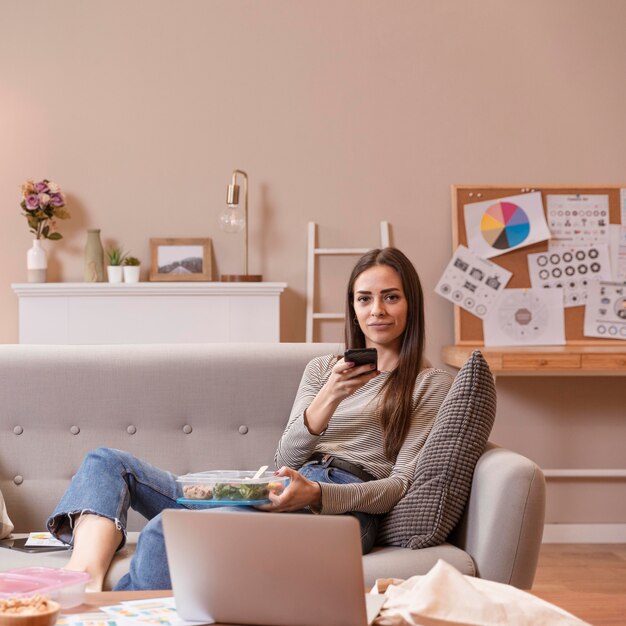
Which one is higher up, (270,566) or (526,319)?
(526,319)

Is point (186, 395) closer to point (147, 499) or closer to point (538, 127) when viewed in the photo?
point (147, 499)

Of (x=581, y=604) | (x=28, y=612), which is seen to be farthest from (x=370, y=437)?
(x=28, y=612)

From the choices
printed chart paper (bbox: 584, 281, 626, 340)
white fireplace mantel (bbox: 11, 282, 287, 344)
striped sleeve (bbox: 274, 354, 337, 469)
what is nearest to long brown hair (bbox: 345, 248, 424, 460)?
striped sleeve (bbox: 274, 354, 337, 469)

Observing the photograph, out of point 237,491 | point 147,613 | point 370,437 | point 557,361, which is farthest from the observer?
point 557,361

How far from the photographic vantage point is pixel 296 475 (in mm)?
1935

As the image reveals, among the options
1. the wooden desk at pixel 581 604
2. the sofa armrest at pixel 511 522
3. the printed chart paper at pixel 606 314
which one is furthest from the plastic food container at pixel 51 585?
the printed chart paper at pixel 606 314

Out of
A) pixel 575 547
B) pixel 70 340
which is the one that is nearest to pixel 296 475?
pixel 70 340

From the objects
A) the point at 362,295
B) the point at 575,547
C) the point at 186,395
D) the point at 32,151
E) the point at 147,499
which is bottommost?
the point at 575,547

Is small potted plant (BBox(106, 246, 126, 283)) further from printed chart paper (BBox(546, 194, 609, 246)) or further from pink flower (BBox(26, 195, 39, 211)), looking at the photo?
printed chart paper (BBox(546, 194, 609, 246))

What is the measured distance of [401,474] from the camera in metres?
2.17

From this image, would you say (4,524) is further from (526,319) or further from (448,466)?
(526,319)

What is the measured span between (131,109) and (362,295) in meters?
2.11

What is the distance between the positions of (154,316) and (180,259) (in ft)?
0.99

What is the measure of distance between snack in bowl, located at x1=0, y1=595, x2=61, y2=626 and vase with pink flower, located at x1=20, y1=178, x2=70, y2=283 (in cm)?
290
